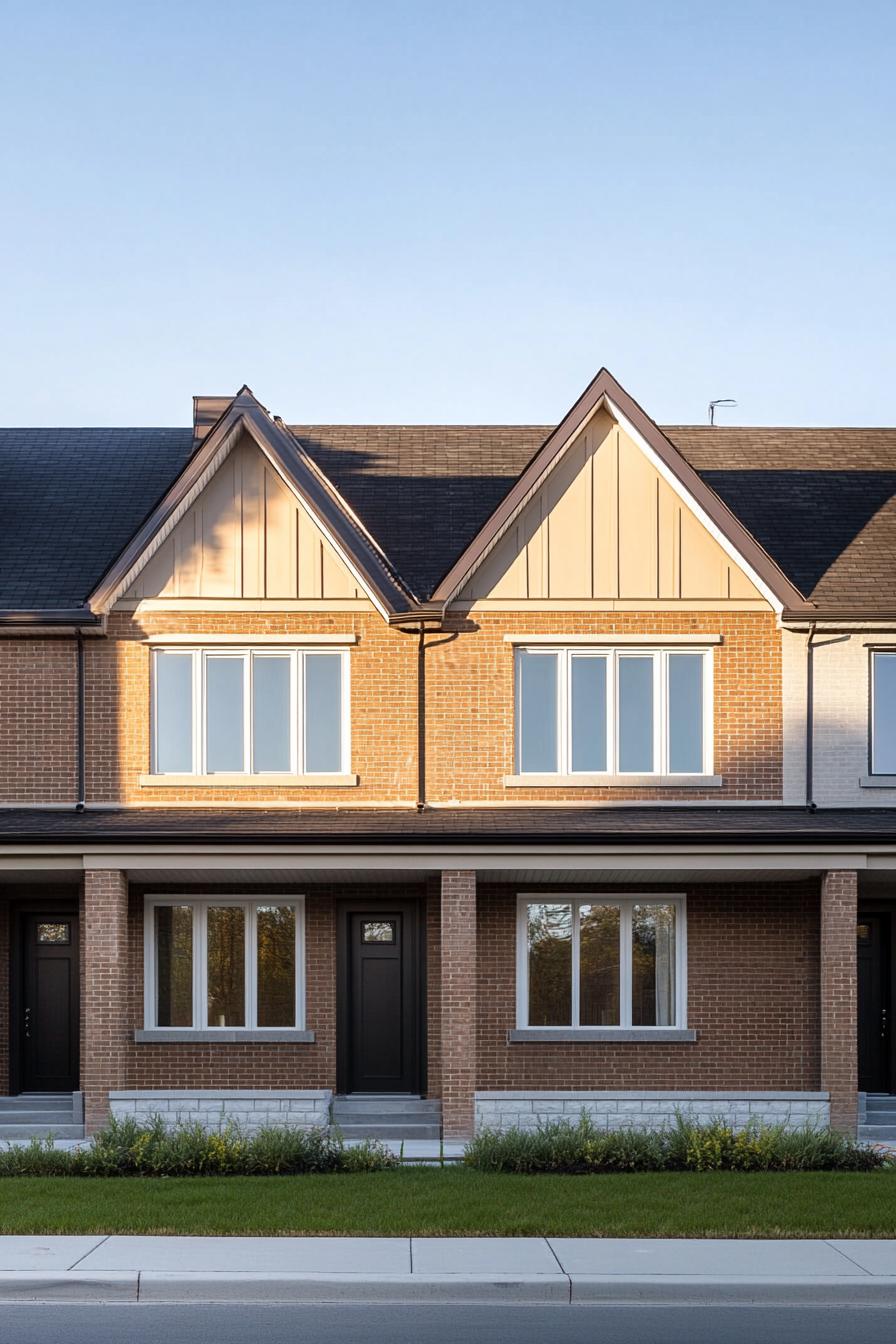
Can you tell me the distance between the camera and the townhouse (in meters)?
18.5

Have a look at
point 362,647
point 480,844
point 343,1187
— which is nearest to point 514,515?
point 362,647

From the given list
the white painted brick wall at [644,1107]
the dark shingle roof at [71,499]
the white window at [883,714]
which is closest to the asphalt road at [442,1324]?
the white painted brick wall at [644,1107]

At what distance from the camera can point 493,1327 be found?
9422 mm

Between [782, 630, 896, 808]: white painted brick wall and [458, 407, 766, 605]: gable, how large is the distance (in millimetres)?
1058

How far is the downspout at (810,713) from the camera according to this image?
1880cm

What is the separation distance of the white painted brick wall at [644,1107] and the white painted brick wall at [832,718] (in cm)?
395

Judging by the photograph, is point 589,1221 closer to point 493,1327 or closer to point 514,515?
point 493,1327

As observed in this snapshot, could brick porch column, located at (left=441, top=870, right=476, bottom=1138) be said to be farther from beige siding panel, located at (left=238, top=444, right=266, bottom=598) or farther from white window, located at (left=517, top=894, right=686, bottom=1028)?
beige siding panel, located at (left=238, top=444, right=266, bottom=598)

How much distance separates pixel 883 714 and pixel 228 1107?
9601 mm

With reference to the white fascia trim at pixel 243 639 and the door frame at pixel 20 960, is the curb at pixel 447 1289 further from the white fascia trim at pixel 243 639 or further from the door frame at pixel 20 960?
the white fascia trim at pixel 243 639

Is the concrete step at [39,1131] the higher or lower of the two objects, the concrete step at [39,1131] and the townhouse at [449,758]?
the lower

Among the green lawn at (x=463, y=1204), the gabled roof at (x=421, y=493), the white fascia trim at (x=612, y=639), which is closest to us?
the green lawn at (x=463, y=1204)

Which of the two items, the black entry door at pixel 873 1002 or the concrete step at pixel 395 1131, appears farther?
the black entry door at pixel 873 1002

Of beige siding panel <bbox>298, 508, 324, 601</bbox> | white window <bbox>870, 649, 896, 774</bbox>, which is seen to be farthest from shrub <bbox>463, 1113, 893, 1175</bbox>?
beige siding panel <bbox>298, 508, 324, 601</bbox>
